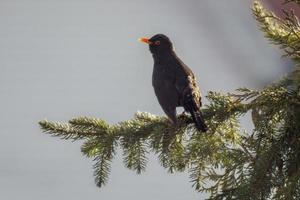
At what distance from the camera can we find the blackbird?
271cm

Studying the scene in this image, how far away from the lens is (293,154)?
209 centimetres

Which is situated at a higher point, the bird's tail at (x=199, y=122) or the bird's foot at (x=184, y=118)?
the bird's foot at (x=184, y=118)

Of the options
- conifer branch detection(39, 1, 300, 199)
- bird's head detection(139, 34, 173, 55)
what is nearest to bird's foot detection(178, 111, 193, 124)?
conifer branch detection(39, 1, 300, 199)

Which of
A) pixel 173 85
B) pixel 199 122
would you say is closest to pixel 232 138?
pixel 199 122

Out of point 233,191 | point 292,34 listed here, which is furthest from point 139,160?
point 292,34

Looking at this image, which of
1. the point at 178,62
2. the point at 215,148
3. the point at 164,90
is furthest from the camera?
the point at 178,62

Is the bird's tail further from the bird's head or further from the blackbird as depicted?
the bird's head

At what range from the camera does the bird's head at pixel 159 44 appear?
12.3 feet

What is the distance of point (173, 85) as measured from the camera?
3.17m

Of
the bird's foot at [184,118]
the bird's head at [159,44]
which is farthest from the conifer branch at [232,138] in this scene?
the bird's head at [159,44]

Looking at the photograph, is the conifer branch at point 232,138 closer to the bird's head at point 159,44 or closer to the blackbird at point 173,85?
the blackbird at point 173,85

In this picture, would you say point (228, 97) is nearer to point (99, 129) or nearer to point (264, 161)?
point (264, 161)

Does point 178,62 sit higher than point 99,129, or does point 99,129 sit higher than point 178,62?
point 178,62

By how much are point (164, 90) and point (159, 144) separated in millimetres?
726
